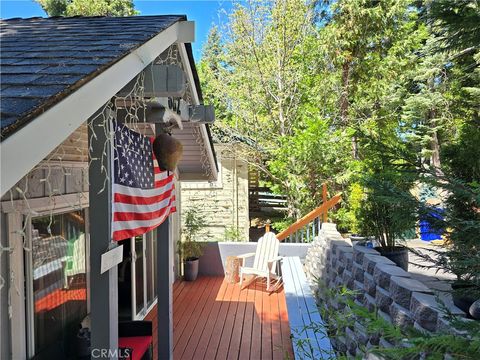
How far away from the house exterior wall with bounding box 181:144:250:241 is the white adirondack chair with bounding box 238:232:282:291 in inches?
88.9

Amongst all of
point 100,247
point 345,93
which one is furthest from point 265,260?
point 345,93

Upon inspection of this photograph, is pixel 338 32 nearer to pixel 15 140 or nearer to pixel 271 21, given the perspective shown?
pixel 271 21

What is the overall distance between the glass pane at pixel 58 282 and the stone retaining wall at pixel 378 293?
7.73 feet

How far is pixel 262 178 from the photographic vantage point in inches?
410

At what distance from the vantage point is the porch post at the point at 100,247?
6.89 feet

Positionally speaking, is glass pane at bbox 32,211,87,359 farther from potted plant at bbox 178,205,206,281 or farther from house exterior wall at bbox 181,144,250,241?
house exterior wall at bbox 181,144,250,241

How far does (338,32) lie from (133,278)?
8.02 meters

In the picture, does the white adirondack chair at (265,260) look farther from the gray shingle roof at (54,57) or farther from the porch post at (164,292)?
the gray shingle roof at (54,57)

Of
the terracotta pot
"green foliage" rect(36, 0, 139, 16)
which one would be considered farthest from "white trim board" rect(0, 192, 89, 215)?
"green foliage" rect(36, 0, 139, 16)

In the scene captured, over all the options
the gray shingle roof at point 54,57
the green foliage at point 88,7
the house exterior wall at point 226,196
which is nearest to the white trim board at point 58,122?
the gray shingle roof at point 54,57

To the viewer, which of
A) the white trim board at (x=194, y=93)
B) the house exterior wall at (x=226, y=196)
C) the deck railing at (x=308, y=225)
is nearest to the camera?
the white trim board at (x=194, y=93)

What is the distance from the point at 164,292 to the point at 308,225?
4.23m

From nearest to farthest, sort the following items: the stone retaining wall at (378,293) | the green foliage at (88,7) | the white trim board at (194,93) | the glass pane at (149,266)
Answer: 1. the stone retaining wall at (378,293)
2. the white trim board at (194,93)
3. the glass pane at (149,266)
4. the green foliage at (88,7)

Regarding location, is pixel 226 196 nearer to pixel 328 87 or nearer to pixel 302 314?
pixel 328 87
